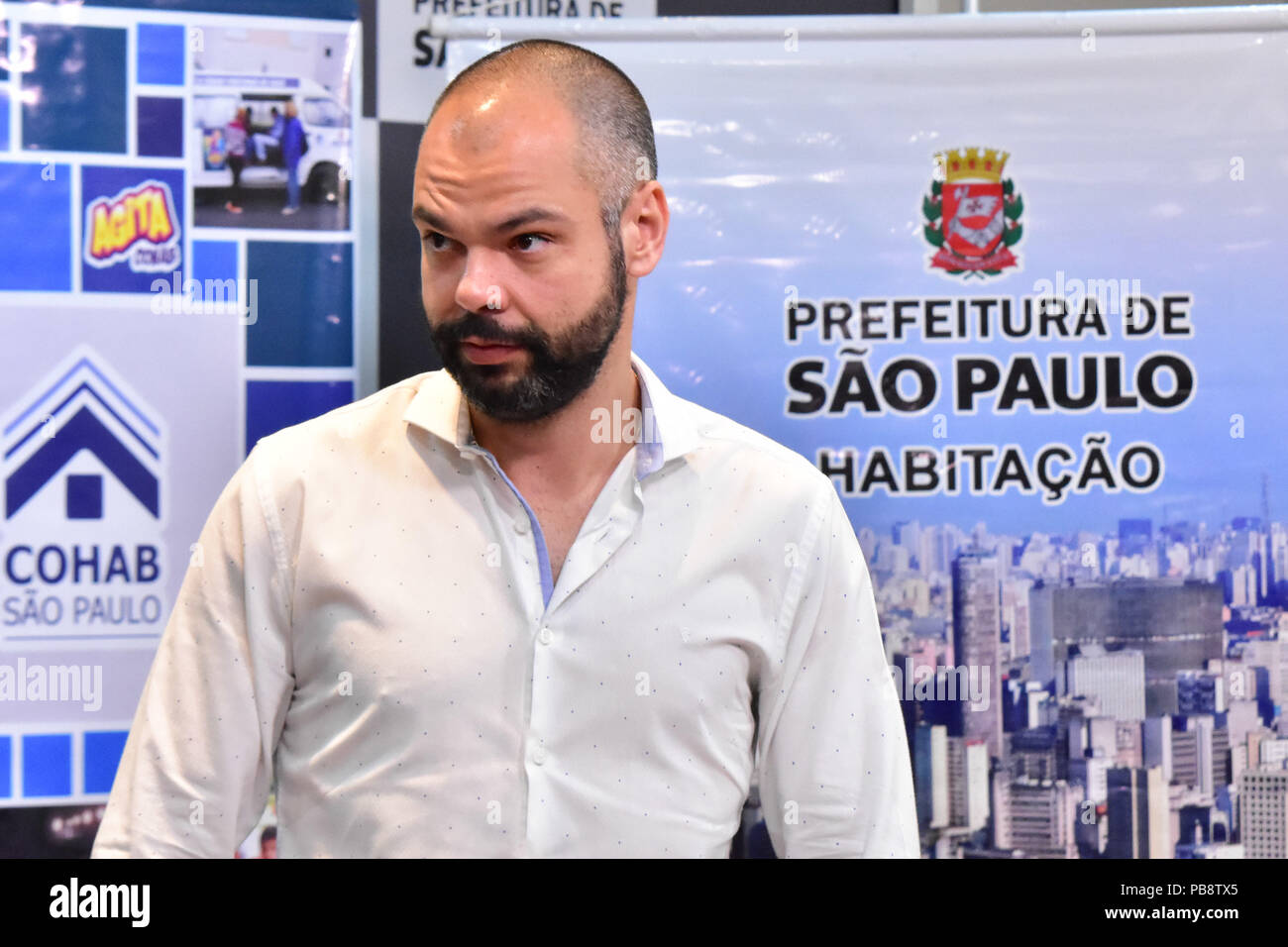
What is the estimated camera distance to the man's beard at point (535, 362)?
147 cm

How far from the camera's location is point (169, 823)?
1.45m

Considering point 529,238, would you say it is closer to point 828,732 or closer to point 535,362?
point 535,362

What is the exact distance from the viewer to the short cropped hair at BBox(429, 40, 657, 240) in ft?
5.00

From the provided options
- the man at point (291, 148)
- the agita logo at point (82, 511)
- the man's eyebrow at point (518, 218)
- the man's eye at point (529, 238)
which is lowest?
the agita logo at point (82, 511)

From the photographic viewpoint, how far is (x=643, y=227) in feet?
5.35

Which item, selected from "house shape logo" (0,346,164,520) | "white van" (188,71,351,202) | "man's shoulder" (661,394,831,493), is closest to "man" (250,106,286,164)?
"white van" (188,71,351,202)

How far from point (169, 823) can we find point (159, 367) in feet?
3.44

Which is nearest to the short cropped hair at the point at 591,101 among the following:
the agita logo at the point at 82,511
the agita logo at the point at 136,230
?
the agita logo at the point at 136,230

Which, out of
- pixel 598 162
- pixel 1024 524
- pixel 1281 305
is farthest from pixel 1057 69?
pixel 598 162

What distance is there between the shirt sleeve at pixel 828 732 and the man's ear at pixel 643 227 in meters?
0.40

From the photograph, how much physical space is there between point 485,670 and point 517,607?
0.08 metres

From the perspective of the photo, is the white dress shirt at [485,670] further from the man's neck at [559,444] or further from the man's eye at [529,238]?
the man's eye at [529,238]

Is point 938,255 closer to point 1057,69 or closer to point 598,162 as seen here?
point 1057,69

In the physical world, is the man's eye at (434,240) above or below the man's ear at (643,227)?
below
